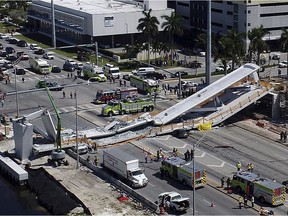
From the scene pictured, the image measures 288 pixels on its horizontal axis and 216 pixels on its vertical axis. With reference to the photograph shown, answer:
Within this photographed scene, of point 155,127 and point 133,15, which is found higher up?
point 133,15

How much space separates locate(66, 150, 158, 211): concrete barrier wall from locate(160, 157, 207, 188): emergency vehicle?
16.1 feet

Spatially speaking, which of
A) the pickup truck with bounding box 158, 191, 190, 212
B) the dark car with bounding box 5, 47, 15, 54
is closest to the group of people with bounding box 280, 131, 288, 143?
the pickup truck with bounding box 158, 191, 190, 212

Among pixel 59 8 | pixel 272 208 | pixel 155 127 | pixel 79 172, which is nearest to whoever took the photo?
pixel 272 208

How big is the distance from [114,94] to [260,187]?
1634 inches

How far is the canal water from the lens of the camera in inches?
2434

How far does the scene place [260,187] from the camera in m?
59.5

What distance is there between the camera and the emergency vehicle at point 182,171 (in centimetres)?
6272

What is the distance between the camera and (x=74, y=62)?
125438 mm

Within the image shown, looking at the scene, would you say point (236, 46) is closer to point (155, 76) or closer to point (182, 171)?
point (155, 76)

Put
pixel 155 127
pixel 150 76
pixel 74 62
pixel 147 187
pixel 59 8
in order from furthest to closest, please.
Answer: pixel 59 8 < pixel 74 62 < pixel 150 76 < pixel 155 127 < pixel 147 187

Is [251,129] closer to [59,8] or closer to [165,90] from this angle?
[165,90]

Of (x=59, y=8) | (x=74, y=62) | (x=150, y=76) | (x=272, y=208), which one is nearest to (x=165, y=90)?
(x=150, y=76)

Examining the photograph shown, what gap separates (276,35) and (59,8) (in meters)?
49.2

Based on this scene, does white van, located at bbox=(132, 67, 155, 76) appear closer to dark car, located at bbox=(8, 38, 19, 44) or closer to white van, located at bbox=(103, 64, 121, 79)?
white van, located at bbox=(103, 64, 121, 79)
